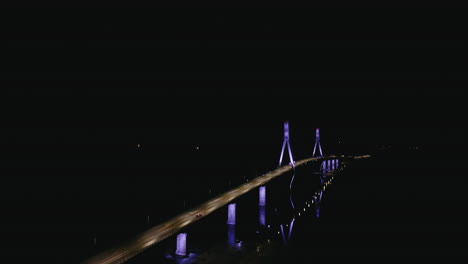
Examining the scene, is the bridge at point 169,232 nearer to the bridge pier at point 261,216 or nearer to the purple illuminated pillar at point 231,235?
the purple illuminated pillar at point 231,235

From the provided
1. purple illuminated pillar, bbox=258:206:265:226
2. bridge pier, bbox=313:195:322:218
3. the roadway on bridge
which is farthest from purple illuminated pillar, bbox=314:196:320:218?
the roadway on bridge

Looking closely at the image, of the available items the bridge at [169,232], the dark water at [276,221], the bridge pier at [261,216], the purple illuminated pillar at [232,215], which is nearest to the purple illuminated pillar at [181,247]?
the bridge at [169,232]

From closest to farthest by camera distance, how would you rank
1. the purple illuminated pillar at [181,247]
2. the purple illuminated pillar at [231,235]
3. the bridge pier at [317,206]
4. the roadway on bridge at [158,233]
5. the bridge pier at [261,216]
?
1. the roadway on bridge at [158,233]
2. the purple illuminated pillar at [181,247]
3. the purple illuminated pillar at [231,235]
4. the bridge pier at [261,216]
5. the bridge pier at [317,206]

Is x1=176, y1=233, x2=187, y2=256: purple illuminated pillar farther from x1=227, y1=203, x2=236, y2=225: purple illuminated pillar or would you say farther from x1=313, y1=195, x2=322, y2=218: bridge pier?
x1=313, y1=195, x2=322, y2=218: bridge pier

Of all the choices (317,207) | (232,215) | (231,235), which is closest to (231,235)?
(231,235)

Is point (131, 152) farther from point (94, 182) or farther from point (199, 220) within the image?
point (199, 220)

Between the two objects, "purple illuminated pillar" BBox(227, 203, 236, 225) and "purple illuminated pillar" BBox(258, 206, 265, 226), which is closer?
"purple illuminated pillar" BBox(227, 203, 236, 225)

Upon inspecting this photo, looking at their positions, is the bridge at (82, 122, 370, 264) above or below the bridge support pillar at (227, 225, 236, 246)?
above

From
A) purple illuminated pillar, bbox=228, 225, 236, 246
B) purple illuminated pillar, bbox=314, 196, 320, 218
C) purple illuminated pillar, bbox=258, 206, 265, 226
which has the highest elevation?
purple illuminated pillar, bbox=314, 196, 320, 218

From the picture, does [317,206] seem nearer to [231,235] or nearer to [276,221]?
[276,221]

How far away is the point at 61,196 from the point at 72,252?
34.2m

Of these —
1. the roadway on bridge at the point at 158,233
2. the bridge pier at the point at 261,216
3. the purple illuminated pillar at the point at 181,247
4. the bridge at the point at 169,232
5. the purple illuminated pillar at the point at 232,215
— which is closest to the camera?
the roadway on bridge at the point at 158,233

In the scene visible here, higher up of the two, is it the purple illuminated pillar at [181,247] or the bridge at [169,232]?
the bridge at [169,232]

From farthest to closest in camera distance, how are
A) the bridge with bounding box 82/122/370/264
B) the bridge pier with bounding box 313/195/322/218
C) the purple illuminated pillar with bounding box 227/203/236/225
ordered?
the bridge pier with bounding box 313/195/322/218 < the purple illuminated pillar with bounding box 227/203/236/225 < the bridge with bounding box 82/122/370/264
